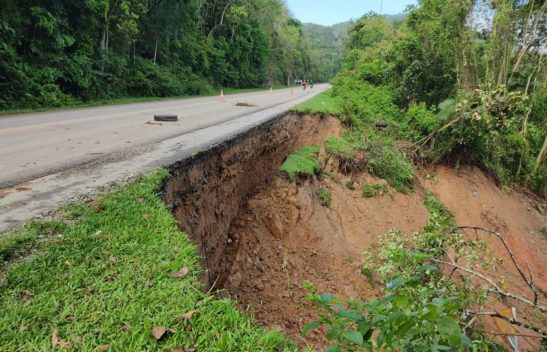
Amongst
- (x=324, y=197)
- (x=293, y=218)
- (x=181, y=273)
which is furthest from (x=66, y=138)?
(x=324, y=197)

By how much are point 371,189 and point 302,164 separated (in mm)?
2401

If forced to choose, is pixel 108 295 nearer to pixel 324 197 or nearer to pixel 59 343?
pixel 59 343

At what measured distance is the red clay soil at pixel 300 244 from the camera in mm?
6449

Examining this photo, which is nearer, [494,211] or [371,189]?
[371,189]

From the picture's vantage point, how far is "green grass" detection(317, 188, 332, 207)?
384 inches

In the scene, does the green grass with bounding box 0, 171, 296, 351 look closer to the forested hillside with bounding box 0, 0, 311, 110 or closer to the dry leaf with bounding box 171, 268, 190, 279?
the dry leaf with bounding box 171, 268, 190, 279

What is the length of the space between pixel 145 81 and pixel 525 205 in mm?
21030

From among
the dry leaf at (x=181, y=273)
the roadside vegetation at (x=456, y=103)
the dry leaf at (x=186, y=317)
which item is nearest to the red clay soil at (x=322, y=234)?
the roadside vegetation at (x=456, y=103)

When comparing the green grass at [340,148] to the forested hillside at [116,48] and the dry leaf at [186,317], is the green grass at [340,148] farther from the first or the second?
the forested hillside at [116,48]

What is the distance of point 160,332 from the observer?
2184 millimetres

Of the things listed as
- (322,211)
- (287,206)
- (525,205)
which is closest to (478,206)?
(525,205)

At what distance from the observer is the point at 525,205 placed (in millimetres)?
13898

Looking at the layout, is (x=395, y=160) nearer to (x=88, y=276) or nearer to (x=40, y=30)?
(x=88, y=276)

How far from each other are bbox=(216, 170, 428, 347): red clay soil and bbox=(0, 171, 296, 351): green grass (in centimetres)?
323
